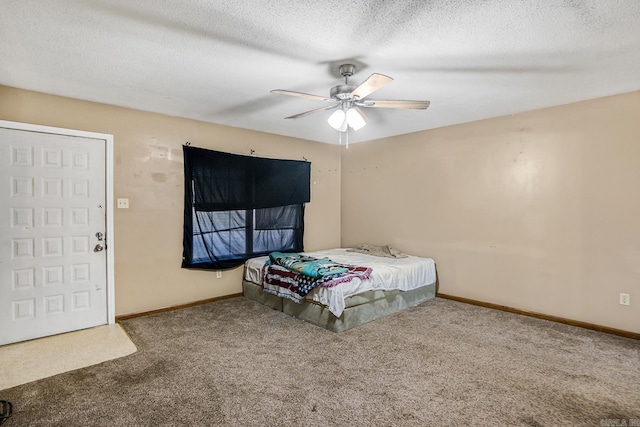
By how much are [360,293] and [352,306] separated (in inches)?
6.7

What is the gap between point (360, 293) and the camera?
11.6 ft

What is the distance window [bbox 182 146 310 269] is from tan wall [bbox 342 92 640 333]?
1.41m

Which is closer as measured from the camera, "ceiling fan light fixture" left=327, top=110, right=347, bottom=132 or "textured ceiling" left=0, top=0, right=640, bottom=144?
"textured ceiling" left=0, top=0, right=640, bottom=144

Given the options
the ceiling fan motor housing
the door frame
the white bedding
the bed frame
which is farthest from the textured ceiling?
the bed frame

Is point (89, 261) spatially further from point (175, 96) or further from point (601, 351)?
point (601, 351)

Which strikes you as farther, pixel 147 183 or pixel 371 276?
pixel 147 183

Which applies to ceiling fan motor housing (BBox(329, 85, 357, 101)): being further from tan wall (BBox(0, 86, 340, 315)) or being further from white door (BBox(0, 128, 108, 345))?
white door (BBox(0, 128, 108, 345))

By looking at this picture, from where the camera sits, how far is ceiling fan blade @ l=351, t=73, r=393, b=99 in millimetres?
2184

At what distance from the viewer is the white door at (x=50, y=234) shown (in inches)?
123

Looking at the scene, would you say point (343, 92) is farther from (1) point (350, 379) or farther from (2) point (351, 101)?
(1) point (350, 379)

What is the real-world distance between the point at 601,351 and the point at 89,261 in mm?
4963

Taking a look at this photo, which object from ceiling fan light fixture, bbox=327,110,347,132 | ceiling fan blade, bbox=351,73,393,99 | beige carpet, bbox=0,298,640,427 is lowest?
beige carpet, bbox=0,298,640,427

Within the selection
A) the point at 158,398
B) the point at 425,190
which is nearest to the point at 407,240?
the point at 425,190

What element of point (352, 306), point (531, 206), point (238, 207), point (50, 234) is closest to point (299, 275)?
point (352, 306)
